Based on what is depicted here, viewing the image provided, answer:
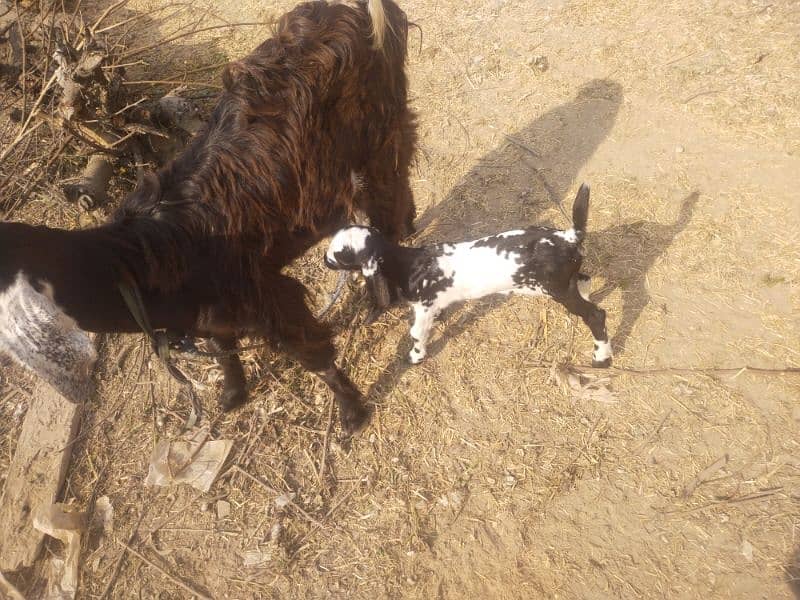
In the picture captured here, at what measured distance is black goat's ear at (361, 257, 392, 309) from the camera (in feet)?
10.5

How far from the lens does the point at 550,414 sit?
3264 mm

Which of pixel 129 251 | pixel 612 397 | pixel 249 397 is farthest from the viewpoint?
pixel 249 397

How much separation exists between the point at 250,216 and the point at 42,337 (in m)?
1.09

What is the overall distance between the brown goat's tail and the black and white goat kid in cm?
108

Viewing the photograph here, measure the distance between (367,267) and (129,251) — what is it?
1.37 meters

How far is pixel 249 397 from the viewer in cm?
355

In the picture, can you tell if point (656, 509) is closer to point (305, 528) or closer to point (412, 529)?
point (412, 529)

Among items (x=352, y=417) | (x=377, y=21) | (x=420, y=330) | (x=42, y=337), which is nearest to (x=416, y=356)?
(x=420, y=330)

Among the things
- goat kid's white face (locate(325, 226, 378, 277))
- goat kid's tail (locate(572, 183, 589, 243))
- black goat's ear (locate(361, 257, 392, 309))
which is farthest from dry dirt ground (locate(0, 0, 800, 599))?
goat kid's tail (locate(572, 183, 589, 243))

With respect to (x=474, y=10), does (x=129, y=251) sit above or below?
above

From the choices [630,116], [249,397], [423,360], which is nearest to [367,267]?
[423,360]

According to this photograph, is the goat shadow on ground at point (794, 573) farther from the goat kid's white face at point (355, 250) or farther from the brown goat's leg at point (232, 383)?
the brown goat's leg at point (232, 383)

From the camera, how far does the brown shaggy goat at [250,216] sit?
192 cm

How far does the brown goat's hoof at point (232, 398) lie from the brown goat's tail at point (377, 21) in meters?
2.32
